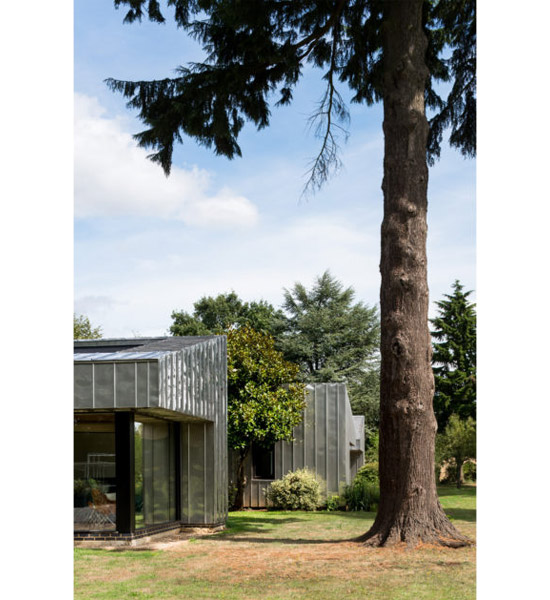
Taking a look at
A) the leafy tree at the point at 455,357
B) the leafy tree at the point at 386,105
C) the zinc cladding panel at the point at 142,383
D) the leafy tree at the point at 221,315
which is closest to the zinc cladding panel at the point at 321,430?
the leafy tree at the point at 386,105

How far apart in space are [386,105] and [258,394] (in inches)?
295

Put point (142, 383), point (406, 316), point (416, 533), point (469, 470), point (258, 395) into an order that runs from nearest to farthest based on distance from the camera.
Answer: point (416, 533) < point (406, 316) < point (142, 383) < point (258, 395) < point (469, 470)

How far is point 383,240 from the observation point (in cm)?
866

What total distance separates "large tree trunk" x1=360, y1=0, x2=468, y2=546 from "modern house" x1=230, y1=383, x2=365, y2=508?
6.78 metres

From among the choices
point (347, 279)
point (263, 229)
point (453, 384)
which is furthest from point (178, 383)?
point (263, 229)

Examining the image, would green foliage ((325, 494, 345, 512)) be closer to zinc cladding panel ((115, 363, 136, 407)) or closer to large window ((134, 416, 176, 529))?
large window ((134, 416, 176, 529))

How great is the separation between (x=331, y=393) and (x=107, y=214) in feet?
83.0

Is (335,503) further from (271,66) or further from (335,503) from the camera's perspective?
(271,66)

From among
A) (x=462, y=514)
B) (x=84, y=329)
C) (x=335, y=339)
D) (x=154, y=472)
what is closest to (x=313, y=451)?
(x=462, y=514)

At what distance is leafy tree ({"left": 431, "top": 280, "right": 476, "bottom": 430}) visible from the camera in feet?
91.2

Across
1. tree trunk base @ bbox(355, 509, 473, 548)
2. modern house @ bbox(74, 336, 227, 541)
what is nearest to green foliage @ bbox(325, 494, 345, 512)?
modern house @ bbox(74, 336, 227, 541)

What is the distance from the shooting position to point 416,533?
7941 mm

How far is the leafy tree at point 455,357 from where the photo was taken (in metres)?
27.8
